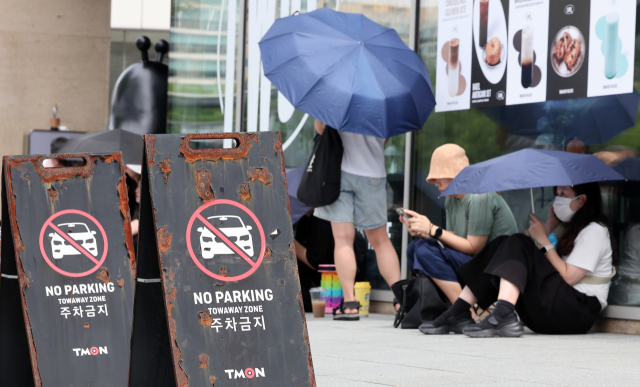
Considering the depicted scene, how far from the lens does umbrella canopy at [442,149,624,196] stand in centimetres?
525

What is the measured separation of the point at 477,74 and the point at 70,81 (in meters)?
10.8

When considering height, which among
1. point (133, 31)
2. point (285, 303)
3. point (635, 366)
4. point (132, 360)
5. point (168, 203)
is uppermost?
point (133, 31)

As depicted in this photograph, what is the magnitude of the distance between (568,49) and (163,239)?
14.4ft

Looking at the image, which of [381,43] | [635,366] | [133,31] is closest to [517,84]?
[381,43]

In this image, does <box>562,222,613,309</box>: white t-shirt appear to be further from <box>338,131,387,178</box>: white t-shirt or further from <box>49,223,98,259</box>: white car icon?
<box>49,223,98,259</box>: white car icon

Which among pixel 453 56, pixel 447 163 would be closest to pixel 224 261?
pixel 447 163

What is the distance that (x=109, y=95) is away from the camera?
1638cm

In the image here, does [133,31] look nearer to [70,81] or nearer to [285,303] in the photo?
[70,81]

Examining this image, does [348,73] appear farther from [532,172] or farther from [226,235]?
[226,235]

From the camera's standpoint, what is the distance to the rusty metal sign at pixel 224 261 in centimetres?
252

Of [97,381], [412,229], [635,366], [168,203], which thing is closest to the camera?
[168,203]

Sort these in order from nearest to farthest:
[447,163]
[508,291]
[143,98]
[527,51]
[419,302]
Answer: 1. [508,291]
2. [419,302]
3. [447,163]
4. [527,51]
5. [143,98]

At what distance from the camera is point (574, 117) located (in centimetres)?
623

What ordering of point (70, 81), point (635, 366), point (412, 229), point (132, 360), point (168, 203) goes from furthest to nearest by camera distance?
1. point (70, 81)
2. point (412, 229)
3. point (635, 366)
4. point (132, 360)
5. point (168, 203)
